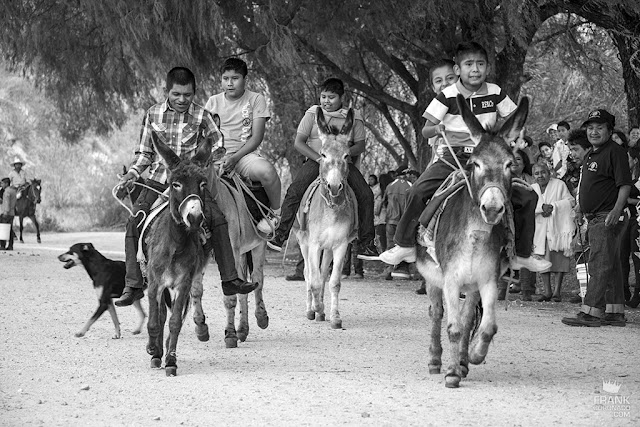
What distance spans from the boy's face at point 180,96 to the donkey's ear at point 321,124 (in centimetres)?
280

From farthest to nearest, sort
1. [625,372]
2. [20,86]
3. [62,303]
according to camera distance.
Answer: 1. [20,86]
2. [62,303]
3. [625,372]

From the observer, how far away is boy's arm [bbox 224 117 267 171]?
460 inches

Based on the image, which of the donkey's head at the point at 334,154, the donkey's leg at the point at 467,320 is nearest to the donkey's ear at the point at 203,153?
the donkey's leg at the point at 467,320

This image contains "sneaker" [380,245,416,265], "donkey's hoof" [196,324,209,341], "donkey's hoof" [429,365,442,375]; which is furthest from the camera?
"donkey's hoof" [196,324,209,341]

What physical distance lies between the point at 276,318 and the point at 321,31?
6401 millimetres

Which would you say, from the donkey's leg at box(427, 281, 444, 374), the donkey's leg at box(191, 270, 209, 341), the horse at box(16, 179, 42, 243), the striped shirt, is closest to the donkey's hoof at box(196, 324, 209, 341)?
the donkey's leg at box(191, 270, 209, 341)

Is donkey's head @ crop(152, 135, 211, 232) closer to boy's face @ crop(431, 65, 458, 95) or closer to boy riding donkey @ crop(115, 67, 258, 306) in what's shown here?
boy riding donkey @ crop(115, 67, 258, 306)

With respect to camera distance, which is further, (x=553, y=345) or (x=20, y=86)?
(x=20, y=86)

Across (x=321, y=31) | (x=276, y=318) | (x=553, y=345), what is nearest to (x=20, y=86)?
(x=321, y=31)

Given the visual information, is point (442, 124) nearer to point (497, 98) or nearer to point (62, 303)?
point (497, 98)

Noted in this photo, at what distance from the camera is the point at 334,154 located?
1285cm

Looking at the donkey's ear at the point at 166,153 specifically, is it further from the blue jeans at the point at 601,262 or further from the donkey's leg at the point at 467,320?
the blue jeans at the point at 601,262

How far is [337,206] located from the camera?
44.5ft

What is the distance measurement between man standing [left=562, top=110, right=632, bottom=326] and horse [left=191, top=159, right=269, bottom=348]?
408cm
